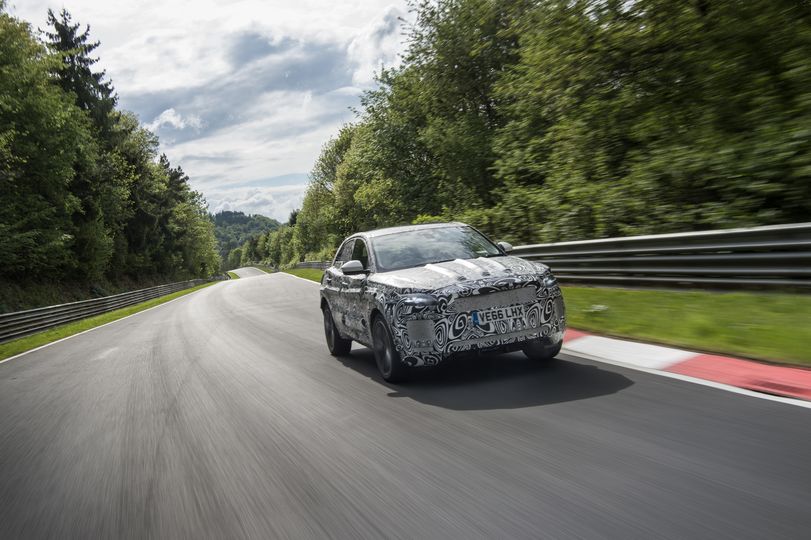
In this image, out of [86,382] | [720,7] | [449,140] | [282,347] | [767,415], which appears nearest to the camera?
[767,415]

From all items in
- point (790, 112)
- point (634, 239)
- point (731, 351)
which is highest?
point (790, 112)

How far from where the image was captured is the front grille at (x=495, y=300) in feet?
18.3

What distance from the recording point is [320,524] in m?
3.15

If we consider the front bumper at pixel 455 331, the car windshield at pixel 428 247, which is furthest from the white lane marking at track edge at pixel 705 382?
the car windshield at pixel 428 247

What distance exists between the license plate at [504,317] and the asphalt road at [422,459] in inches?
20.9

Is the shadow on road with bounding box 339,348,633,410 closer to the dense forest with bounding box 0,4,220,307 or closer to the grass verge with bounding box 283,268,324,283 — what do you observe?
the grass verge with bounding box 283,268,324,283

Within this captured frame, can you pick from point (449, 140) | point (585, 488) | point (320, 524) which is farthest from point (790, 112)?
point (449, 140)

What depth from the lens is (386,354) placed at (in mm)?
6242

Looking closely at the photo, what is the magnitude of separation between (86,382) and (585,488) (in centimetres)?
772

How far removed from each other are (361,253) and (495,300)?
97.6 inches

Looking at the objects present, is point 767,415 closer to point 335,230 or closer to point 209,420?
point 209,420

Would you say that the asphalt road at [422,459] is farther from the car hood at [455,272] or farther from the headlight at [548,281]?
the car hood at [455,272]

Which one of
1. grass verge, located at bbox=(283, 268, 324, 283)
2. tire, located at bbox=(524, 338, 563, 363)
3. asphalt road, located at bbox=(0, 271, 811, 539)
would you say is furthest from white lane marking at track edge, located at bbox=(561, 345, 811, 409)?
grass verge, located at bbox=(283, 268, 324, 283)

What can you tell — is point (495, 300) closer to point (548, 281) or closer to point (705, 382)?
point (548, 281)
